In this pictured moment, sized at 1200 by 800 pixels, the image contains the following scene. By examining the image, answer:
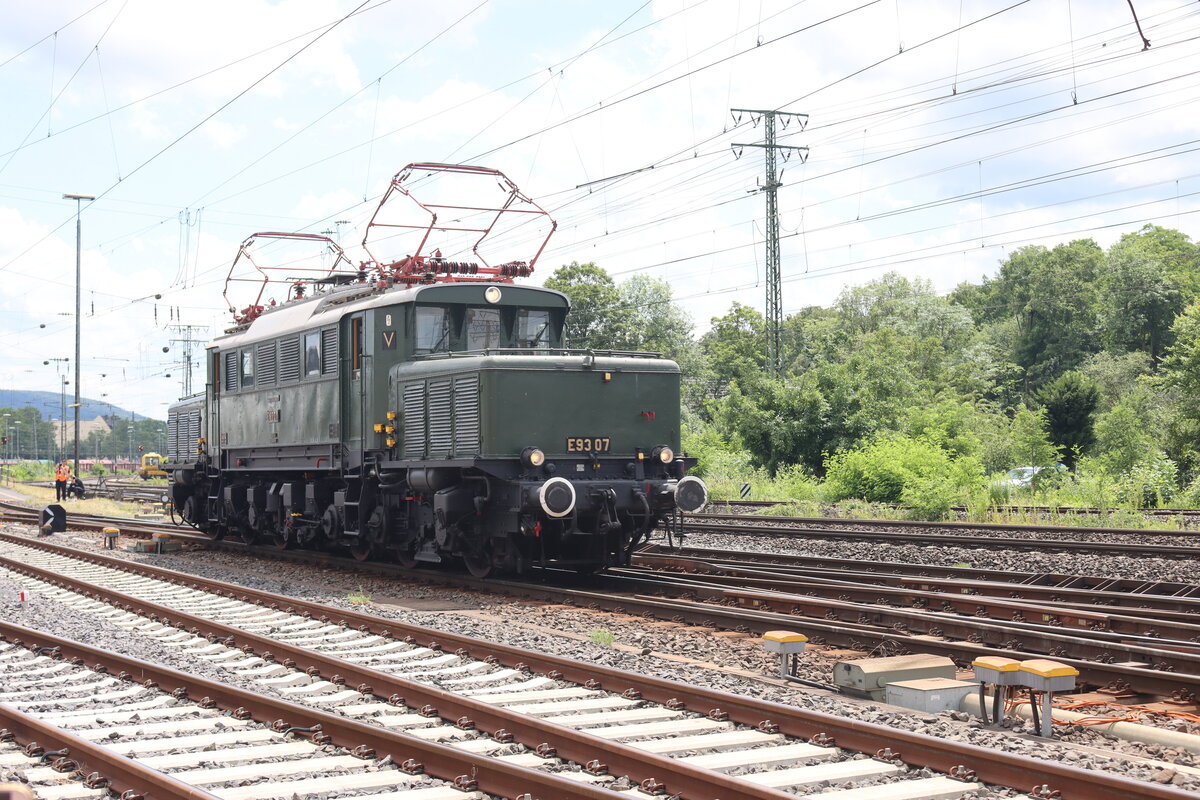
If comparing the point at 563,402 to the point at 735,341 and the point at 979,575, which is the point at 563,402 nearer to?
the point at 979,575

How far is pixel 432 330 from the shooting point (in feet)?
49.3

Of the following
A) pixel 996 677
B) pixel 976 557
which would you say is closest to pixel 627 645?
pixel 996 677

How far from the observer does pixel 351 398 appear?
625 inches

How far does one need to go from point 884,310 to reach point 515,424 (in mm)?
68245

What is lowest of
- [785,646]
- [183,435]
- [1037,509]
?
[785,646]

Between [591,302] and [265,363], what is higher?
[591,302]

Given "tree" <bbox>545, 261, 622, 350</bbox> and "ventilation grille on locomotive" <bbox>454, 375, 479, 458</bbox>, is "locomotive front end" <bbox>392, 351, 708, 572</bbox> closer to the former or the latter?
"ventilation grille on locomotive" <bbox>454, 375, 479, 458</bbox>

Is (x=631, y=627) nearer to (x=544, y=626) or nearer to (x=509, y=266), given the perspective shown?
(x=544, y=626)

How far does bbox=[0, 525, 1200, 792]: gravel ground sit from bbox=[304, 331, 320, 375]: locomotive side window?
10.0 ft

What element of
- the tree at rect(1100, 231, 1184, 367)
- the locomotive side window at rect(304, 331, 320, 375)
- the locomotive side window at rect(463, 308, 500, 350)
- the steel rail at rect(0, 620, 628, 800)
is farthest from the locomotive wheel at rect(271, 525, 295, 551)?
the tree at rect(1100, 231, 1184, 367)

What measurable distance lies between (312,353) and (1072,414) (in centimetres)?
3385

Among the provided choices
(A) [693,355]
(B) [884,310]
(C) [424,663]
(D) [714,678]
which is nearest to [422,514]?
(C) [424,663]

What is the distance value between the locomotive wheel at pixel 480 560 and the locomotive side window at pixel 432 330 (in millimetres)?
2734

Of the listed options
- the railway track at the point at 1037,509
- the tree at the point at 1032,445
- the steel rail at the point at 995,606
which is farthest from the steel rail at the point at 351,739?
the tree at the point at 1032,445
